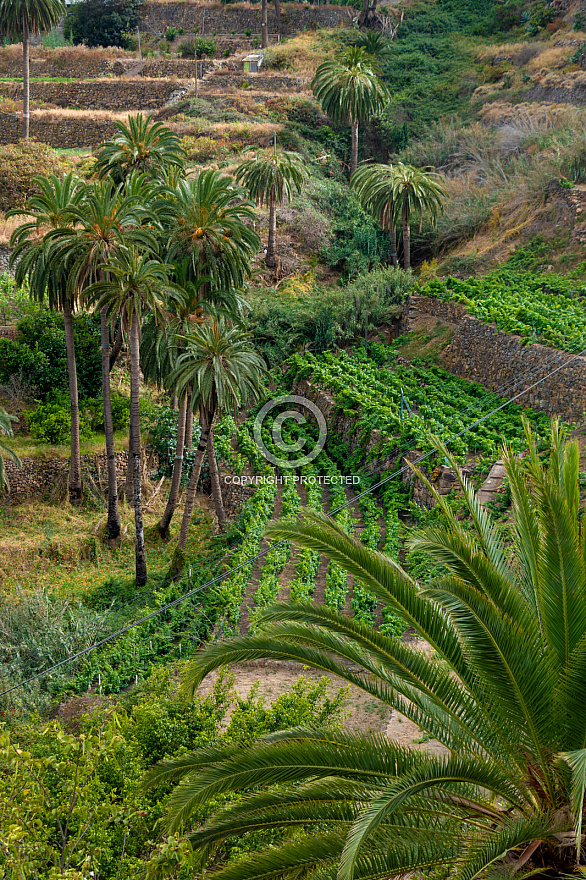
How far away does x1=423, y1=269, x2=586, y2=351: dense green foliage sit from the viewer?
81.0ft

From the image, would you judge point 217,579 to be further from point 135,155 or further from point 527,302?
point 527,302

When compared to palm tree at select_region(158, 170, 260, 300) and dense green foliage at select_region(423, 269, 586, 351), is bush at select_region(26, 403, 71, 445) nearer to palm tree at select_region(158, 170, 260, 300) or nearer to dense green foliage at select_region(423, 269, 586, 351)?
palm tree at select_region(158, 170, 260, 300)

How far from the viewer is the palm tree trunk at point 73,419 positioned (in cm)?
2392

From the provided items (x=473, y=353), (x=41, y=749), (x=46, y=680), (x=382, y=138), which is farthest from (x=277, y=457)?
(x=382, y=138)

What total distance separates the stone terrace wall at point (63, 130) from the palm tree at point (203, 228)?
30566 mm

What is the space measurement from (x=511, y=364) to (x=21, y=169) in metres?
24.3

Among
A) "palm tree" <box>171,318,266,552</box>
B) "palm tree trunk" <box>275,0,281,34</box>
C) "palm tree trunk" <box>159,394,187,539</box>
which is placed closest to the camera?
"palm tree" <box>171,318,266,552</box>

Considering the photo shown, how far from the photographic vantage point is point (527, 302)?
90.5 ft

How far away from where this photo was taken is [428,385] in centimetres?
2684

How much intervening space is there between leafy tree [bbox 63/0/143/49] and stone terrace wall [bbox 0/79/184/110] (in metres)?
11.2

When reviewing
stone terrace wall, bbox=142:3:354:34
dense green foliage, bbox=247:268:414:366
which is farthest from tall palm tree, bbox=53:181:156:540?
stone terrace wall, bbox=142:3:354:34

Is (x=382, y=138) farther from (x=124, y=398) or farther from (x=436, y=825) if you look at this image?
(x=436, y=825)

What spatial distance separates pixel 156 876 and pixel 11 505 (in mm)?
19361

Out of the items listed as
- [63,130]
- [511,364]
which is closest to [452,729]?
[511,364]
